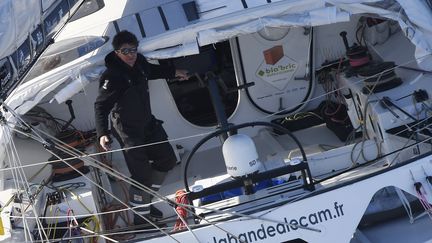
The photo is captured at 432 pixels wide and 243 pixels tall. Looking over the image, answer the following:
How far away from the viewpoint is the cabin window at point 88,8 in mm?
6195

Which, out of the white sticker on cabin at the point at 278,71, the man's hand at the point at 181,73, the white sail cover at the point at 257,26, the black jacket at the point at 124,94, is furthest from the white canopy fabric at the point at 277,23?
the white sticker on cabin at the point at 278,71

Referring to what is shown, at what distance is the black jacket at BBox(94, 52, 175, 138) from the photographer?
511 cm

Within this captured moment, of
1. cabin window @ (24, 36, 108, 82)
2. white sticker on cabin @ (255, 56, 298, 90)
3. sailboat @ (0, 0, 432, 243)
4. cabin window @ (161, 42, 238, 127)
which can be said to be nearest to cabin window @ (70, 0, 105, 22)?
sailboat @ (0, 0, 432, 243)

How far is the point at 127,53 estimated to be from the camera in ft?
16.6

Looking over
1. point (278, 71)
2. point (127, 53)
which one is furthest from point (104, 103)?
point (278, 71)

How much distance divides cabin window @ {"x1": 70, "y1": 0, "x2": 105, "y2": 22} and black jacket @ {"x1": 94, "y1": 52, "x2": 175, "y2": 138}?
1050mm

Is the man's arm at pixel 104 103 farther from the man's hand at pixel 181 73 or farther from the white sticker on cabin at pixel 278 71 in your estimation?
the white sticker on cabin at pixel 278 71

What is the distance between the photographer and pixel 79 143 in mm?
5996

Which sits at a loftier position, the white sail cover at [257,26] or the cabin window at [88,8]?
the cabin window at [88,8]

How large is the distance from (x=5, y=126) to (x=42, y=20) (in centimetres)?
76

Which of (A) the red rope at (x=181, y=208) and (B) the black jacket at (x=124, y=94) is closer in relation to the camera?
(A) the red rope at (x=181, y=208)

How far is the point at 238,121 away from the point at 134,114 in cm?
151

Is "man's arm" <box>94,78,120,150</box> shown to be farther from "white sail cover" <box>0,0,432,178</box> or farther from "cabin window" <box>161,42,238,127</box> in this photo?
"cabin window" <box>161,42,238,127</box>

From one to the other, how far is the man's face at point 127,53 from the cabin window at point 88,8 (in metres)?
1.21
